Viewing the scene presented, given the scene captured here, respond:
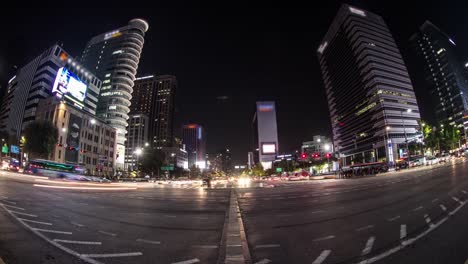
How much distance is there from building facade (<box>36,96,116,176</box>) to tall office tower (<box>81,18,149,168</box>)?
2498 centimetres

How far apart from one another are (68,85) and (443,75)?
246329mm

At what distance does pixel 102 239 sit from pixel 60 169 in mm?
55099

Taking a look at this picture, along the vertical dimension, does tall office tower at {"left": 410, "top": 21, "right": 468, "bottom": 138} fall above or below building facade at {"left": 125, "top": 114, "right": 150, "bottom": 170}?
above

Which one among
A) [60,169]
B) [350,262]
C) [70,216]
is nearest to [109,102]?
[60,169]

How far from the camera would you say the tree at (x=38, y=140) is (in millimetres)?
55125

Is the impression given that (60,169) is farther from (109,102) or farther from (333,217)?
(109,102)

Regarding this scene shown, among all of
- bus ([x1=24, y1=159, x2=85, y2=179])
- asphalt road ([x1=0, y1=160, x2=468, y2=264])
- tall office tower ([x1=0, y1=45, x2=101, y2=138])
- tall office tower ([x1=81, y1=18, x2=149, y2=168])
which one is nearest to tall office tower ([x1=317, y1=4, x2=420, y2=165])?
asphalt road ([x1=0, y1=160, x2=468, y2=264])

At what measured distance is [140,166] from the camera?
86.9m

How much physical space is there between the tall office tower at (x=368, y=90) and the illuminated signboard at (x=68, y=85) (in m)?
114

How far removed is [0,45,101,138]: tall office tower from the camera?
80.1 m

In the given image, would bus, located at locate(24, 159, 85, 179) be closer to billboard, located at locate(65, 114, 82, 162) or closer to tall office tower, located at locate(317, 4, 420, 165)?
billboard, located at locate(65, 114, 82, 162)

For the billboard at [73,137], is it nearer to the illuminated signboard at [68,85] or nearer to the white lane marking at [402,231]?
the illuminated signboard at [68,85]

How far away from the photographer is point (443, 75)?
17500 centimetres

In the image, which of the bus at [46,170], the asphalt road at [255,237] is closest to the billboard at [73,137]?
the bus at [46,170]
